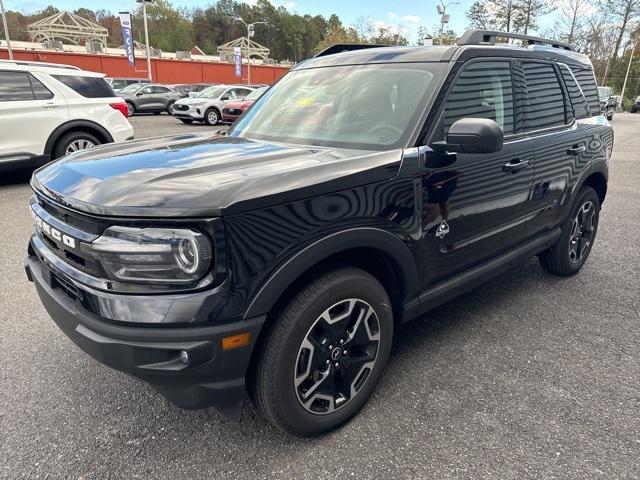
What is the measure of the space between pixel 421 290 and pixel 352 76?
1.40m

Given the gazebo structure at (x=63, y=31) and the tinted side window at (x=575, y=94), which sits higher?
the gazebo structure at (x=63, y=31)

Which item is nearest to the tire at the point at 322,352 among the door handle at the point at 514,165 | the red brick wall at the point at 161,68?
the door handle at the point at 514,165

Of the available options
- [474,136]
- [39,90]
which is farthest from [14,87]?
[474,136]

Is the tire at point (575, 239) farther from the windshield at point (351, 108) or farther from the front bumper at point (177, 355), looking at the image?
the front bumper at point (177, 355)

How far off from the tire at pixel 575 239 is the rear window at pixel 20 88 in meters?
7.25

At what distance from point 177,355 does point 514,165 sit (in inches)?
91.8

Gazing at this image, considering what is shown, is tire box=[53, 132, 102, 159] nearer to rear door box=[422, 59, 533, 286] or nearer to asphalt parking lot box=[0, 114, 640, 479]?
asphalt parking lot box=[0, 114, 640, 479]

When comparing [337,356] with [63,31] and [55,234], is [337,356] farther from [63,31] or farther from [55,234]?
[63,31]

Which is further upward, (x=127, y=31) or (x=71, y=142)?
(x=127, y=31)

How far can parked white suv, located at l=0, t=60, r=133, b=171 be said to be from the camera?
677 cm

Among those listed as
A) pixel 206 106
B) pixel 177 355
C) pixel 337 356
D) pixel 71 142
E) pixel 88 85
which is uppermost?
pixel 88 85

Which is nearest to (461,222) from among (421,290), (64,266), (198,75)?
(421,290)

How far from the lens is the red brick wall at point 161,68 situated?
37.9 meters

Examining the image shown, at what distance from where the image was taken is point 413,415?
7.87ft
